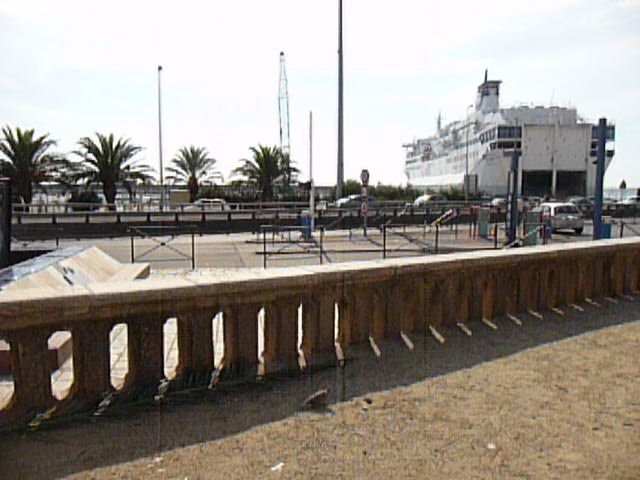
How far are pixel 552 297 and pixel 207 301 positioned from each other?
16.1 feet

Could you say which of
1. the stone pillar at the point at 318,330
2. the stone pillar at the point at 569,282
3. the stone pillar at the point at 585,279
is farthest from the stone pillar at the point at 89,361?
the stone pillar at the point at 585,279

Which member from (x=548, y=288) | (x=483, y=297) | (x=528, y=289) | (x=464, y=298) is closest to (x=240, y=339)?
(x=464, y=298)

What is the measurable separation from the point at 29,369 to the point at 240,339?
1.65m

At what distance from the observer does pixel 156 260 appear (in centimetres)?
1756

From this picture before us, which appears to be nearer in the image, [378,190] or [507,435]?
[507,435]

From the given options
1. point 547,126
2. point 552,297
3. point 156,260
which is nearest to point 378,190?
point 547,126

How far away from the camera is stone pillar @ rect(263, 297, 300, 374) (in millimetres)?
5355

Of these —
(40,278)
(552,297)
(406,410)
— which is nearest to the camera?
(406,410)

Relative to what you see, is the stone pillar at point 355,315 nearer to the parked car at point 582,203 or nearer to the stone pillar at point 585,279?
the stone pillar at point 585,279

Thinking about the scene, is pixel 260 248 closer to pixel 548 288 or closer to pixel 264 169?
pixel 548 288

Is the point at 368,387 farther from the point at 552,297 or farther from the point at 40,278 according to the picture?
the point at 40,278

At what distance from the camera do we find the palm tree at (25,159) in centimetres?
3634

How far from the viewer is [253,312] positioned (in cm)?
516

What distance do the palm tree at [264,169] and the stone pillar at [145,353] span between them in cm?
4637
